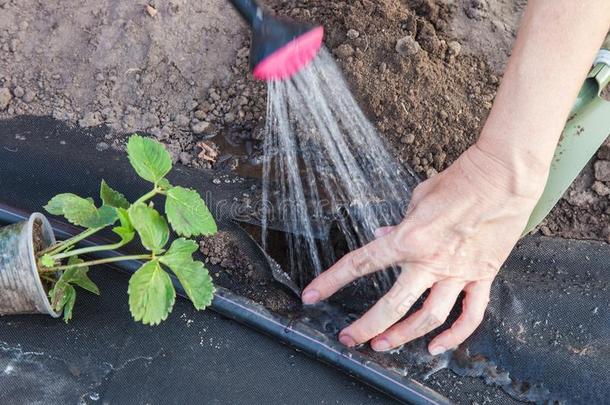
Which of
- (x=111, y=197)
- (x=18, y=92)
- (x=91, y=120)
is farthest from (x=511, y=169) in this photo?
(x=18, y=92)

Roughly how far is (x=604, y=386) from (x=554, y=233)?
39 centimetres

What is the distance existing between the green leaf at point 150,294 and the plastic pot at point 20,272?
0.65 feet

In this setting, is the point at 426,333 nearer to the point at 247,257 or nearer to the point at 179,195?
the point at 247,257

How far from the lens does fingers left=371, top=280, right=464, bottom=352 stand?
132cm

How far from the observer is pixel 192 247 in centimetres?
124

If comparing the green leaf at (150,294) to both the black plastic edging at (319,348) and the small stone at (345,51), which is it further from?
the small stone at (345,51)

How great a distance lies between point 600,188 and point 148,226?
3.58 ft

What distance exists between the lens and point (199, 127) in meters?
1.71

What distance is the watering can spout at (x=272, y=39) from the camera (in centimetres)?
131

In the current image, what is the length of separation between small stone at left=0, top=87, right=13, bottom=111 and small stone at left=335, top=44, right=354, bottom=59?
2.68 ft

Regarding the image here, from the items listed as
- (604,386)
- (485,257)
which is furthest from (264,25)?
(604,386)

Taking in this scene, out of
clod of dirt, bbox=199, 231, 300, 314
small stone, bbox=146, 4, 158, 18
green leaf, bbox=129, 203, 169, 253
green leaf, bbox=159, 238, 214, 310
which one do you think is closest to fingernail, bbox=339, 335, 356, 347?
clod of dirt, bbox=199, 231, 300, 314

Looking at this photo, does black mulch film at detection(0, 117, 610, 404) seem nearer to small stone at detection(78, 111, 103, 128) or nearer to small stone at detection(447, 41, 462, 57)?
small stone at detection(78, 111, 103, 128)

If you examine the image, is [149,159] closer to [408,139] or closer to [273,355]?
[273,355]
